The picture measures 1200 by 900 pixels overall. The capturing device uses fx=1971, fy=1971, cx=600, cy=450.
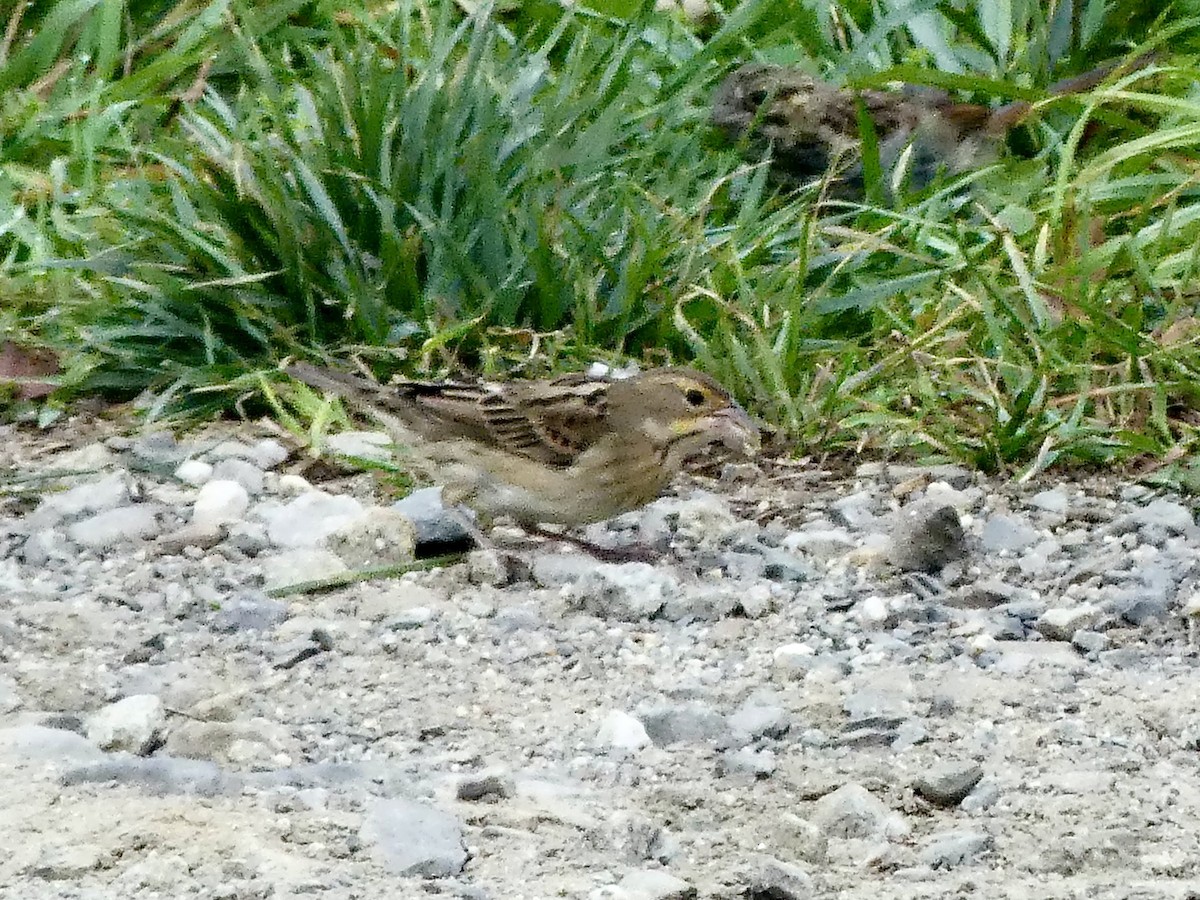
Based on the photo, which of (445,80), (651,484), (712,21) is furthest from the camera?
(712,21)

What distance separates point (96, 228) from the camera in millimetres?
6438

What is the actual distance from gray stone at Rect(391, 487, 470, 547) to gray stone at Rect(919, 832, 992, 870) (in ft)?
6.75

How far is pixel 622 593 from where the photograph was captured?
4324 millimetres

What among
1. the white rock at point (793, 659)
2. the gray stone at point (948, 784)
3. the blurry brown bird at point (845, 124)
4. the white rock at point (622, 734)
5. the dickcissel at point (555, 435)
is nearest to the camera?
the gray stone at point (948, 784)

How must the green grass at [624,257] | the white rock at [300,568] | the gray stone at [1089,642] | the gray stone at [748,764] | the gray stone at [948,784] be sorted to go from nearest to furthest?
the gray stone at [948,784], the gray stone at [748,764], the gray stone at [1089,642], the white rock at [300,568], the green grass at [624,257]

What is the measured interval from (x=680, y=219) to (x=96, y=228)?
6.38 feet

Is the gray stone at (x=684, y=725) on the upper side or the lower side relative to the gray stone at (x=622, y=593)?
upper

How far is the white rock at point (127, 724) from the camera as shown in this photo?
3393 mm

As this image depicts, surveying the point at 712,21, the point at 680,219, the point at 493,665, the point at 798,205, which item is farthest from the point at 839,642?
the point at 712,21

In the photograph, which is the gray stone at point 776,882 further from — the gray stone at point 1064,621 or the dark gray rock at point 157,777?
the gray stone at point 1064,621

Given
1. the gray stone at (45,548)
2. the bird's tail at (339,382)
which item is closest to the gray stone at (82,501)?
the gray stone at (45,548)

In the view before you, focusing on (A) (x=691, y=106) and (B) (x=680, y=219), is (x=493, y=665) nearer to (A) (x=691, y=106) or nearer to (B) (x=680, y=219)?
(B) (x=680, y=219)

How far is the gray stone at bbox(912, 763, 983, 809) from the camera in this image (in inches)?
125

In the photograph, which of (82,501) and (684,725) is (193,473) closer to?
(82,501)
